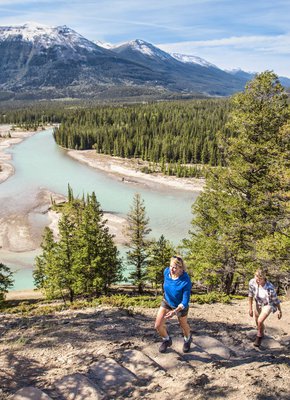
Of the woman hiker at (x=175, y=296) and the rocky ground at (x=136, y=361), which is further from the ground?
the woman hiker at (x=175, y=296)

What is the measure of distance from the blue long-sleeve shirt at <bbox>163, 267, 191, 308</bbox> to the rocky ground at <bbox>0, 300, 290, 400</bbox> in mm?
1604

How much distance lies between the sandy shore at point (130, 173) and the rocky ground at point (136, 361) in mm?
73235

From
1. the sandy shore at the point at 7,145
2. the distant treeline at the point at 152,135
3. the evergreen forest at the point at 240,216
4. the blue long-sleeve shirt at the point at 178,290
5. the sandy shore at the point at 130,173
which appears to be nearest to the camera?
the blue long-sleeve shirt at the point at 178,290

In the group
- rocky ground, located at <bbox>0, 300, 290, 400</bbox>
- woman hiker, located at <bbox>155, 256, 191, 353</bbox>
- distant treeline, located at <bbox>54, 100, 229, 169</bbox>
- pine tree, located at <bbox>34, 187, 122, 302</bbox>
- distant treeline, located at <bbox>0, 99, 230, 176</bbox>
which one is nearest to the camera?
rocky ground, located at <bbox>0, 300, 290, 400</bbox>

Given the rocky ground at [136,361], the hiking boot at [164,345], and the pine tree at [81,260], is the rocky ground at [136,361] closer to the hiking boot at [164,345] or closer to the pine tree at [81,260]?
the hiking boot at [164,345]

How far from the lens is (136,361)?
1015cm

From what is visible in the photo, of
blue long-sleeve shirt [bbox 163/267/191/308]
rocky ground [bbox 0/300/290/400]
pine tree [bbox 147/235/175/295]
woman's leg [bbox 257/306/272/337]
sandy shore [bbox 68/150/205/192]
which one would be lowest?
pine tree [bbox 147/235/175/295]

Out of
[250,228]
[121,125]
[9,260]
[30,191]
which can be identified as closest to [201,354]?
[250,228]

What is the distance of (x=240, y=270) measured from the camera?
20.1 meters

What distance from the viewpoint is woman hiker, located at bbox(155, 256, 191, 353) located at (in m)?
10.1

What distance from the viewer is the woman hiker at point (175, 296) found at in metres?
10.1

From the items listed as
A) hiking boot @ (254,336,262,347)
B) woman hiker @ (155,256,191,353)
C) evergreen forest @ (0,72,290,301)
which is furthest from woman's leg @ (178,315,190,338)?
evergreen forest @ (0,72,290,301)

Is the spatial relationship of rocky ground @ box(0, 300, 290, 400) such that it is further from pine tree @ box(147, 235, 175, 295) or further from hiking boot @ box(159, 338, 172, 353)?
pine tree @ box(147, 235, 175, 295)

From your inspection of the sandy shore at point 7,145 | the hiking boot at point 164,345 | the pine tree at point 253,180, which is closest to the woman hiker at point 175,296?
the hiking boot at point 164,345
